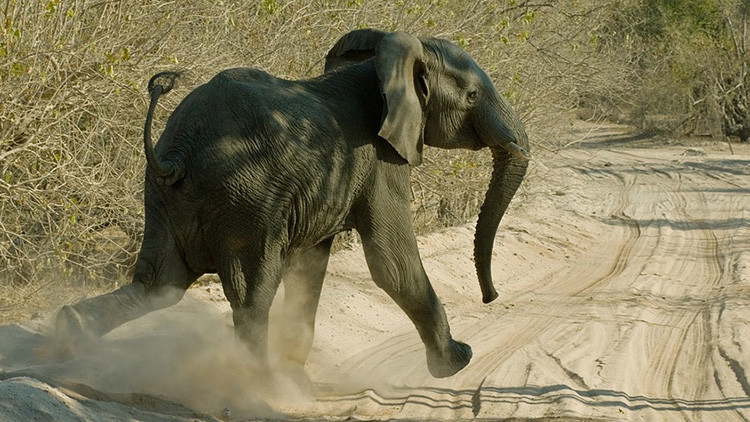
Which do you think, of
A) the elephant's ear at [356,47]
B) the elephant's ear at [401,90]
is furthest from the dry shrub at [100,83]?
the elephant's ear at [401,90]

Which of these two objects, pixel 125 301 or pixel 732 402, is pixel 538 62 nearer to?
pixel 732 402

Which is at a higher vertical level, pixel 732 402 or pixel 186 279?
pixel 186 279

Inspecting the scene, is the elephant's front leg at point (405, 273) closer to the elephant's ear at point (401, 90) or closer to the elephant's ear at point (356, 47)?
the elephant's ear at point (401, 90)

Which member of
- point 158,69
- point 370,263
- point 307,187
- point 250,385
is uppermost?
point 158,69

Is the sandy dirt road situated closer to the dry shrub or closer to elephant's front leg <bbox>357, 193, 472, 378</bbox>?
elephant's front leg <bbox>357, 193, 472, 378</bbox>

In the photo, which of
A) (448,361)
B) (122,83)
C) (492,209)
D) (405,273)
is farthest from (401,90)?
(122,83)

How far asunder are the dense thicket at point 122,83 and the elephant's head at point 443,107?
243 cm

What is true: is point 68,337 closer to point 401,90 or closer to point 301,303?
point 301,303

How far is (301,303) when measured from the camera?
7242 mm

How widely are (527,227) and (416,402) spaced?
8.24 meters

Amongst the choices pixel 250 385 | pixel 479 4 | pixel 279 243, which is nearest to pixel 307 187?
pixel 279 243

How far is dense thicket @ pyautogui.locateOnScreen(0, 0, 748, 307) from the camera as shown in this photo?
8625mm

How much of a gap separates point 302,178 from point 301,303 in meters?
1.28

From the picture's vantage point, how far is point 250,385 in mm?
6543
